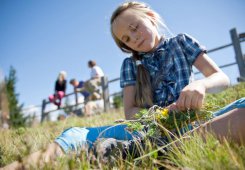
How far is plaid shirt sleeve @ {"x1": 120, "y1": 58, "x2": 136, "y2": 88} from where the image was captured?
2211 mm

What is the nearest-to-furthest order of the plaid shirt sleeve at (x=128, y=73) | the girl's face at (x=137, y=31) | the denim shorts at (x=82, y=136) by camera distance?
the denim shorts at (x=82, y=136)
the girl's face at (x=137, y=31)
the plaid shirt sleeve at (x=128, y=73)

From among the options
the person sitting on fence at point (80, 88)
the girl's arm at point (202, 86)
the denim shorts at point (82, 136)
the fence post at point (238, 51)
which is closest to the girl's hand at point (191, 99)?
the girl's arm at point (202, 86)

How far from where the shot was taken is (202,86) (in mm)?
1381

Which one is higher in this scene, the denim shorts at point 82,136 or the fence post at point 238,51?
the fence post at point 238,51

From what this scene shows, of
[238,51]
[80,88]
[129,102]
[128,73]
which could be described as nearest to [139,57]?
[128,73]

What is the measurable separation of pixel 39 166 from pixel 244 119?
2.81ft

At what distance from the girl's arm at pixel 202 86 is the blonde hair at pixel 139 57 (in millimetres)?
398

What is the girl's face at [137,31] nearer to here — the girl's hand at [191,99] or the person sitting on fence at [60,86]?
the girl's hand at [191,99]

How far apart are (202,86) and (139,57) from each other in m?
0.97

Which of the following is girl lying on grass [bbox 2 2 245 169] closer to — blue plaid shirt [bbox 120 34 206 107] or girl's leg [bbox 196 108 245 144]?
blue plaid shirt [bbox 120 34 206 107]

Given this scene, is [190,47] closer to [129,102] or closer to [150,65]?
[150,65]

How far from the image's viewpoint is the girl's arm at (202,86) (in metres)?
1.27

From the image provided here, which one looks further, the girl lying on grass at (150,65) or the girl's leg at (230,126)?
the girl lying on grass at (150,65)

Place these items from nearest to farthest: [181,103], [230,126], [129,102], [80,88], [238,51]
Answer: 1. [230,126]
2. [181,103]
3. [129,102]
4. [238,51]
5. [80,88]
